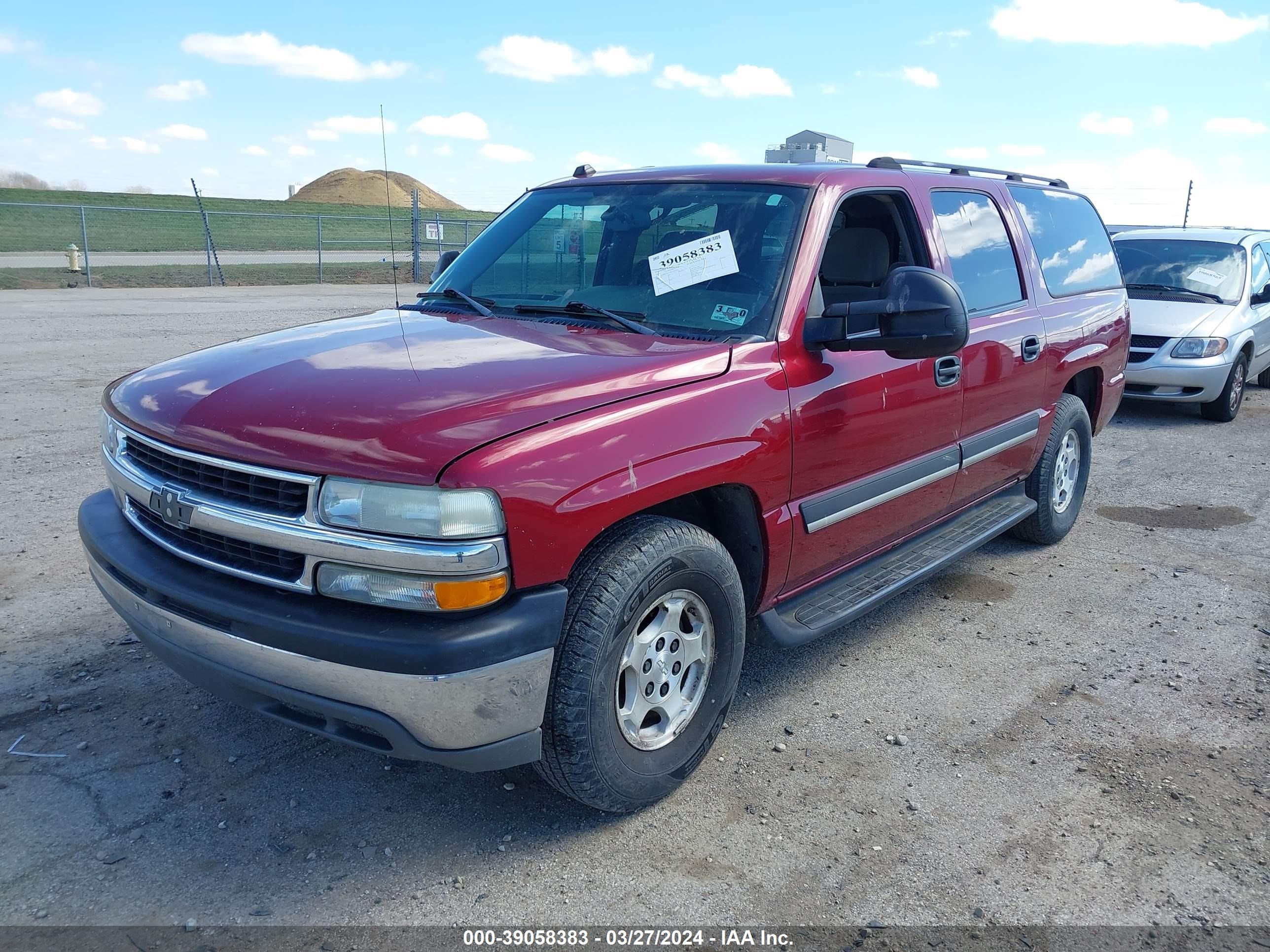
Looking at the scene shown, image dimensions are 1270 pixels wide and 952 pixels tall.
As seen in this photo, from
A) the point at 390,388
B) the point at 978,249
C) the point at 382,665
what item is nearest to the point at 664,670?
the point at 382,665

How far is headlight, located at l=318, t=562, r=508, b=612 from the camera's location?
2.41m

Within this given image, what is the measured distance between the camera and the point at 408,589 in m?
2.43

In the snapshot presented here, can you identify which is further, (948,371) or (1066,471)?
(1066,471)

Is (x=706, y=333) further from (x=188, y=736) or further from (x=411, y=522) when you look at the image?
(x=188, y=736)

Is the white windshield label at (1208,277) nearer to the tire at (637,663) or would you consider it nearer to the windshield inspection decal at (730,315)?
the windshield inspection decal at (730,315)

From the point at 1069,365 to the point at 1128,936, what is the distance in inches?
132

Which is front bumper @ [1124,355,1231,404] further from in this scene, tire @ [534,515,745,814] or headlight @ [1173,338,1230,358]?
tire @ [534,515,745,814]

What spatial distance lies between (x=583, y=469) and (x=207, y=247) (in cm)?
A: 2232

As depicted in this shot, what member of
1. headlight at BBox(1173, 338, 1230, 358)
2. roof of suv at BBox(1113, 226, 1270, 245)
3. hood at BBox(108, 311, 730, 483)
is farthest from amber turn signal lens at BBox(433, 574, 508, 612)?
roof of suv at BBox(1113, 226, 1270, 245)

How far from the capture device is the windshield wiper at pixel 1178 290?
382 inches

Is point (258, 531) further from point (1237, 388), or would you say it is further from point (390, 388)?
point (1237, 388)

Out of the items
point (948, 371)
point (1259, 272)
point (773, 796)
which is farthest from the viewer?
point (1259, 272)

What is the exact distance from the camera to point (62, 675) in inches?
147

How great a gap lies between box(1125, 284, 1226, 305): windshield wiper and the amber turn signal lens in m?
9.02
